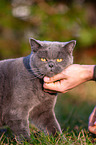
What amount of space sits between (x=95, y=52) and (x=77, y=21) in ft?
3.60

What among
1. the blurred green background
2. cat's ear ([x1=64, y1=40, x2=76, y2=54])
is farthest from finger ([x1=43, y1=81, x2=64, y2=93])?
the blurred green background

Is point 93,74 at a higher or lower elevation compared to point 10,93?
higher

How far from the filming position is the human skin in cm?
218

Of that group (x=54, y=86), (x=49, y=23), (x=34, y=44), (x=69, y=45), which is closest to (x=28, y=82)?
(x=54, y=86)

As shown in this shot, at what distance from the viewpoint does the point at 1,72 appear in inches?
91.8

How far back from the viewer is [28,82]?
2.23 metres

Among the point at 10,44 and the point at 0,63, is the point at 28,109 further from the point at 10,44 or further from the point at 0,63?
the point at 10,44

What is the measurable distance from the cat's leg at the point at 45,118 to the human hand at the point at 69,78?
25 centimetres

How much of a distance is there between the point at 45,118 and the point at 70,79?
0.56 meters

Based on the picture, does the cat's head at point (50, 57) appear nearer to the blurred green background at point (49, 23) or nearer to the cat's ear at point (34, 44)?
the cat's ear at point (34, 44)

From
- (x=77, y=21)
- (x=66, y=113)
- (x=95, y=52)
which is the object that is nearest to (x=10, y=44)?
(x=77, y=21)

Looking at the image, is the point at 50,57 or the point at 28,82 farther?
the point at 28,82

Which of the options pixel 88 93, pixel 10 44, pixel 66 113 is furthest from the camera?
pixel 10 44

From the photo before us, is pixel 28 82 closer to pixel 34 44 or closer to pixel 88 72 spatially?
pixel 34 44
